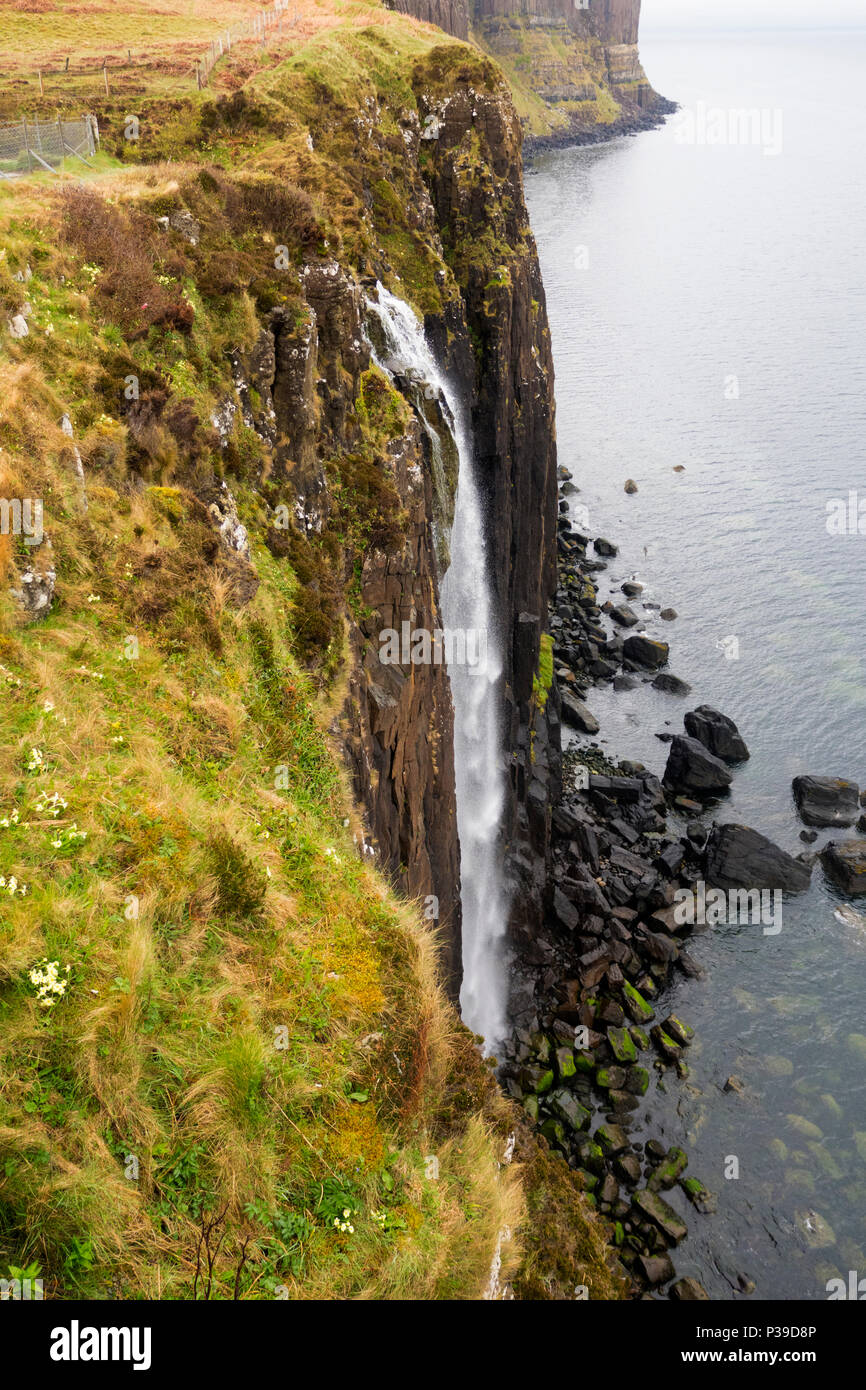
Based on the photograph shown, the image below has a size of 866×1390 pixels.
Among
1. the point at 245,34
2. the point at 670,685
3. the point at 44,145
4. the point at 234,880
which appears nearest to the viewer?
the point at 234,880

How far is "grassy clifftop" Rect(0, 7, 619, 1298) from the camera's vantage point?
957 centimetres

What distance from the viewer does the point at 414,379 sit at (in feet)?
105

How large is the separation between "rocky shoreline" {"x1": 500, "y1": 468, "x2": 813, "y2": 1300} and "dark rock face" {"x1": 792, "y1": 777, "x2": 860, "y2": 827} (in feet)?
12.7

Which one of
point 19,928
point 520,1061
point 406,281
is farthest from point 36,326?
point 520,1061

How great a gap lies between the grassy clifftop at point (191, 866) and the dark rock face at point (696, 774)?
31193 mm

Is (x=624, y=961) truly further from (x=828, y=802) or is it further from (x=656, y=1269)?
(x=828, y=802)

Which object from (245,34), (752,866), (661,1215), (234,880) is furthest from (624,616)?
(234,880)

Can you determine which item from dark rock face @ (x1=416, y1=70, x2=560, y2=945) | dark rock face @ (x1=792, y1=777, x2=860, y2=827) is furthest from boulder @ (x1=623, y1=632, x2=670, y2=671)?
dark rock face @ (x1=416, y1=70, x2=560, y2=945)

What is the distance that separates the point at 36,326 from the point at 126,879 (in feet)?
44.9

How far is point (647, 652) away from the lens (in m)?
64.5

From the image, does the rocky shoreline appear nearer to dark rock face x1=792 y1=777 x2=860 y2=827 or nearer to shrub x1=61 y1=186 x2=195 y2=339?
dark rock face x1=792 y1=777 x2=860 y2=827

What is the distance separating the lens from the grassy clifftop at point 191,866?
9.57m

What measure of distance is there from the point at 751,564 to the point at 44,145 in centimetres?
6079

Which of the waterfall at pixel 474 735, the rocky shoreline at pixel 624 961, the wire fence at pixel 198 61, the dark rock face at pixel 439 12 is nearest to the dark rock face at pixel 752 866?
the rocky shoreline at pixel 624 961
